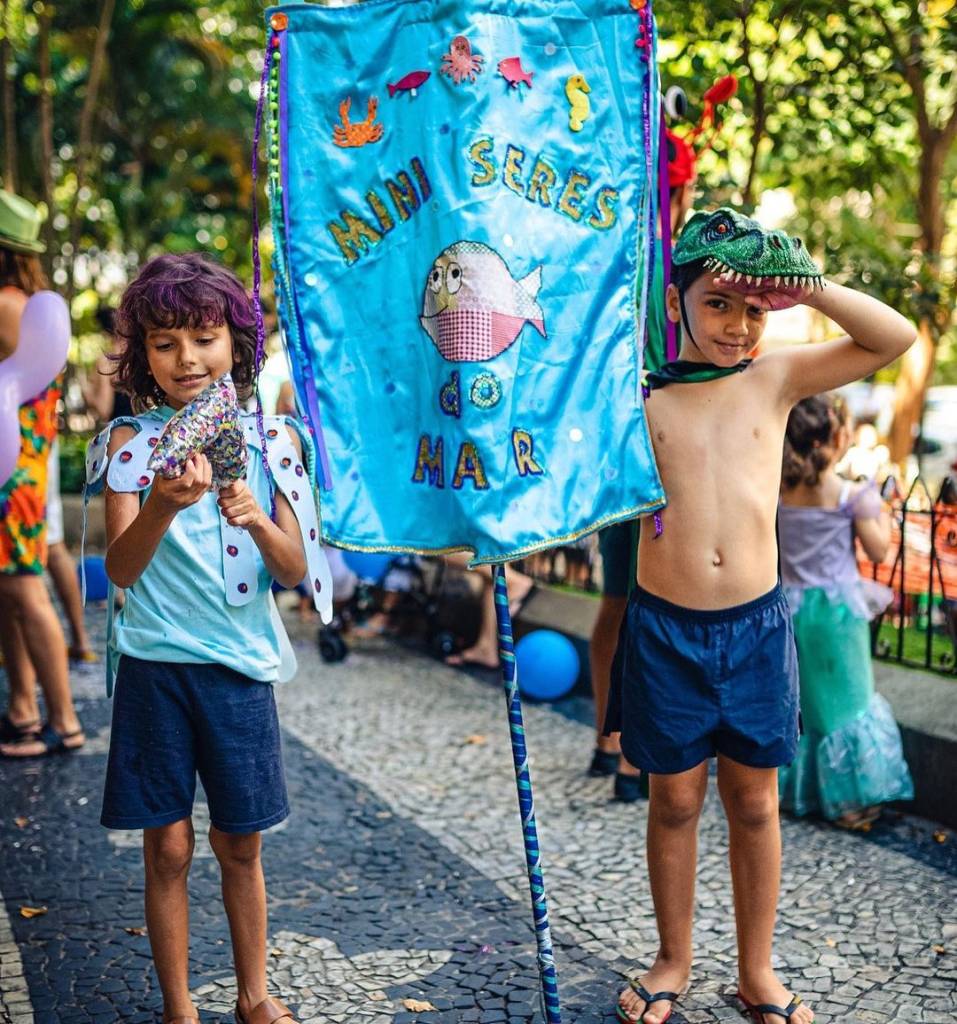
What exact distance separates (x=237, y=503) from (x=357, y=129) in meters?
0.89

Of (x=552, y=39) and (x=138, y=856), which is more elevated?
(x=552, y=39)

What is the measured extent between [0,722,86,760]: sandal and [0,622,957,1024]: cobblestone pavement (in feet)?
0.25

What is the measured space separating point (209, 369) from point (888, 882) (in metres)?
2.52

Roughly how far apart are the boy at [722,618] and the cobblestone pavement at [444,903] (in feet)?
0.98

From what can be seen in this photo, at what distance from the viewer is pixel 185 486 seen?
2.23 meters

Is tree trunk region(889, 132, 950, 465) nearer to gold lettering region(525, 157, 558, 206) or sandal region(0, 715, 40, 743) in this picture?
gold lettering region(525, 157, 558, 206)

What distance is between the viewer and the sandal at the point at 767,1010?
8.82ft

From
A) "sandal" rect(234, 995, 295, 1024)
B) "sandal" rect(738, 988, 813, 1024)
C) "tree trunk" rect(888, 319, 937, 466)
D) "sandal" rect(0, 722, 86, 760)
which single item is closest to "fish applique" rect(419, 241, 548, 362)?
"sandal" rect(234, 995, 295, 1024)

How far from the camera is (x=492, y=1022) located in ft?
9.04

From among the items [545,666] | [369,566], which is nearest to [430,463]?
[545,666]

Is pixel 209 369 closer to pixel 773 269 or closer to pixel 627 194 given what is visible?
pixel 627 194

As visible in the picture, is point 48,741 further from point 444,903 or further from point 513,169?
point 513,169

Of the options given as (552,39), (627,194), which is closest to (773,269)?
(627,194)

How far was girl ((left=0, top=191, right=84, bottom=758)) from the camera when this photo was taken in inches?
170
